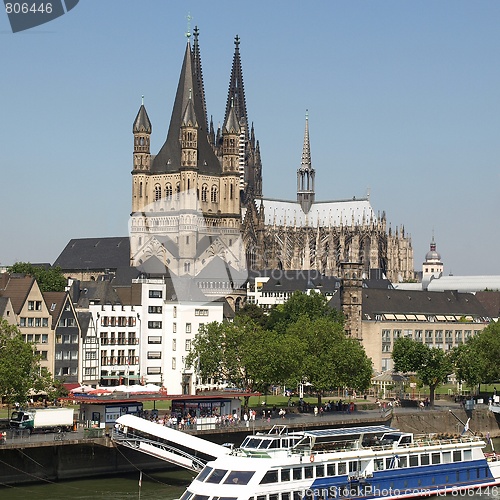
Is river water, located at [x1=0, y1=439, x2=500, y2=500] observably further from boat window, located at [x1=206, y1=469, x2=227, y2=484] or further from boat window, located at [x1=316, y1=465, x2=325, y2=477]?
boat window, located at [x1=316, y1=465, x2=325, y2=477]

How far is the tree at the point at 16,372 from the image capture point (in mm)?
89875

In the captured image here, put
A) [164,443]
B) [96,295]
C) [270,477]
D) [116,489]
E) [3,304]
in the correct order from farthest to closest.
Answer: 1. [96,295]
2. [3,304]
3. [164,443]
4. [116,489]
5. [270,477]

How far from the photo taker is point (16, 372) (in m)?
90.3

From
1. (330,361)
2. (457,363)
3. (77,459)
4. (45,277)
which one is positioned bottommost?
(77,459)

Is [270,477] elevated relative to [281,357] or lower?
lower

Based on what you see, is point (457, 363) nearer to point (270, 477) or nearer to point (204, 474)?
point (270, 477)

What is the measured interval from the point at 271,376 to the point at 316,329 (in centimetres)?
1314

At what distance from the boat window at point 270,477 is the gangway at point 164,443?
26.1 feet

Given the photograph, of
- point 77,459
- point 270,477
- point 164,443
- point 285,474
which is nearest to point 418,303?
point 164,443

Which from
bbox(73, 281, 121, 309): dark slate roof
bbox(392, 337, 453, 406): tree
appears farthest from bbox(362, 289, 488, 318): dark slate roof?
bbox(73, 281, 121, 309): dark slate roof

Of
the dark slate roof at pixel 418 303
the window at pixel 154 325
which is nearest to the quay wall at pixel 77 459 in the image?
the window at pixel 154 325

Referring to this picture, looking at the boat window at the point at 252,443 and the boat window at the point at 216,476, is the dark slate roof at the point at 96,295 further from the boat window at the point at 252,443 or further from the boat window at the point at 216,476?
the boat window at the point at 216,476

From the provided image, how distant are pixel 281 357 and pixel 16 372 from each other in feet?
99.5

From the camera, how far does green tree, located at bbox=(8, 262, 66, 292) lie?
566ft
